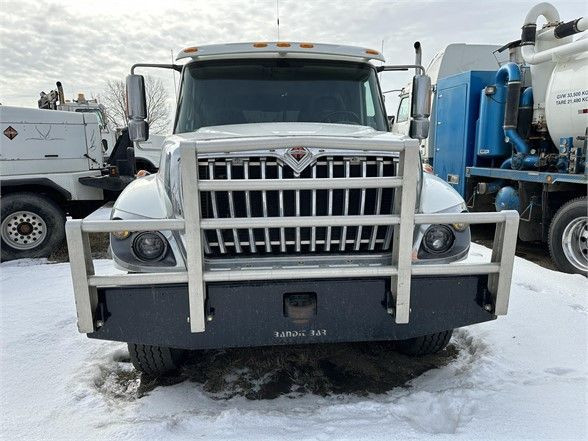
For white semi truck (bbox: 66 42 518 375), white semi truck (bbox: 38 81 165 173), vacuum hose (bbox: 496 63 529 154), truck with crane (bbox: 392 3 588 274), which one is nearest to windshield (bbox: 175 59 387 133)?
white semi truck (bbox: 66 42 518 375)

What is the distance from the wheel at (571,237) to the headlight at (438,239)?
3.83 metres

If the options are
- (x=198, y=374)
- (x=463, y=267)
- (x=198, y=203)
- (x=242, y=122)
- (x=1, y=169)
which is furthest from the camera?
(x=1, y=169)

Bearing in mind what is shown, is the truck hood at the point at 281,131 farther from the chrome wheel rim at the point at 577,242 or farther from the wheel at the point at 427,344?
the chrome wheel rim at the point at 577,242

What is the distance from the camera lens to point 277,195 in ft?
8.38

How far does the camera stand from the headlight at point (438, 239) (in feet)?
8.71

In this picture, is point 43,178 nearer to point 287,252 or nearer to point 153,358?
point 153,358

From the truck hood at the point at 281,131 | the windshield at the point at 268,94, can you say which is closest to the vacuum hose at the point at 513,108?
the windshield at the point at 268,94

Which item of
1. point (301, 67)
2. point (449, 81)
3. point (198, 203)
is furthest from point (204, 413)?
point (449, 81)

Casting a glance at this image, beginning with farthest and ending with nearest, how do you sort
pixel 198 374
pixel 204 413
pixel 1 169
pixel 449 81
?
pixel 449 81 < pixel 1 169 < pixel 198 374 < pixel 204 413

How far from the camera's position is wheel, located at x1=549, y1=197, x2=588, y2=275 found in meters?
5.54

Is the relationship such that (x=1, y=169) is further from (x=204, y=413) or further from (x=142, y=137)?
(x=204, y=413)

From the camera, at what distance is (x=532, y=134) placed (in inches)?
273

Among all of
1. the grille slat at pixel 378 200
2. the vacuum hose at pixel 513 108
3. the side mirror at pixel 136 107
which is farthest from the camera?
the vacuum hose at pixel 513 108

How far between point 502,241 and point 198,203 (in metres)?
1.75
